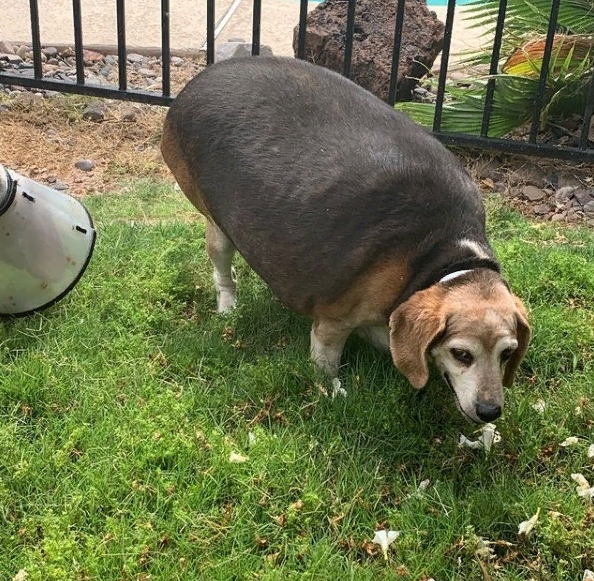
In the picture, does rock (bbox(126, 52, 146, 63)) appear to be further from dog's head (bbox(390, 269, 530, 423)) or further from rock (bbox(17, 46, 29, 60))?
dog's head (bbox(390, 269, 530, 423))

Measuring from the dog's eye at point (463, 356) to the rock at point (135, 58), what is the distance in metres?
5.91

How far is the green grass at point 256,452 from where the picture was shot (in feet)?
10.3

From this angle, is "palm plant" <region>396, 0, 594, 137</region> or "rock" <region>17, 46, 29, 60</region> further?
"rock" <region>17, 46, 29, 60</region>

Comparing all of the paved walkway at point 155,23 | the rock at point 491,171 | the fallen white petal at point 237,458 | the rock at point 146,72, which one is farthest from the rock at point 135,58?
the fallen white petal at point 237,458

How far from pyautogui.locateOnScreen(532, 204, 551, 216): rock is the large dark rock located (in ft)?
4.97

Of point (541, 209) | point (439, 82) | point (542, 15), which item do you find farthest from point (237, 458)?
point (542, 15)

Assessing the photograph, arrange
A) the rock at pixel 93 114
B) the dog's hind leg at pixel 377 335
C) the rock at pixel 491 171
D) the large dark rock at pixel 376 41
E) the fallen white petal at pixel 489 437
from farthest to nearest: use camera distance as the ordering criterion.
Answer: the rock at pixel 93 114 < the large dark rock at pixel 376 41 < the rock at pixel 491 171 < the dog's hind leg at pixel 377 335 < the fallen white petal at pixel 489 437

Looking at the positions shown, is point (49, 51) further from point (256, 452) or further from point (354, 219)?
point (256, 452)

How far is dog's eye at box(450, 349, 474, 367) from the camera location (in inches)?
133

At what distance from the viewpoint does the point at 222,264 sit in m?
4.60

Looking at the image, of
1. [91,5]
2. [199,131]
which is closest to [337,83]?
[199,131]

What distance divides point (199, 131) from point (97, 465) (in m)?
1.65

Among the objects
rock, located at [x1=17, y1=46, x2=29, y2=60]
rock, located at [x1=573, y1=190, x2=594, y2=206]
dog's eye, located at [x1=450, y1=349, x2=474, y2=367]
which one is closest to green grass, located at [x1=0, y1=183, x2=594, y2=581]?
dog's eye, located at [x1=450, y1=349, x2=474, y2=367]

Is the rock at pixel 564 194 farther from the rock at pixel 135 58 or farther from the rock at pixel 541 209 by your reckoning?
the rock at pixel 135 58
